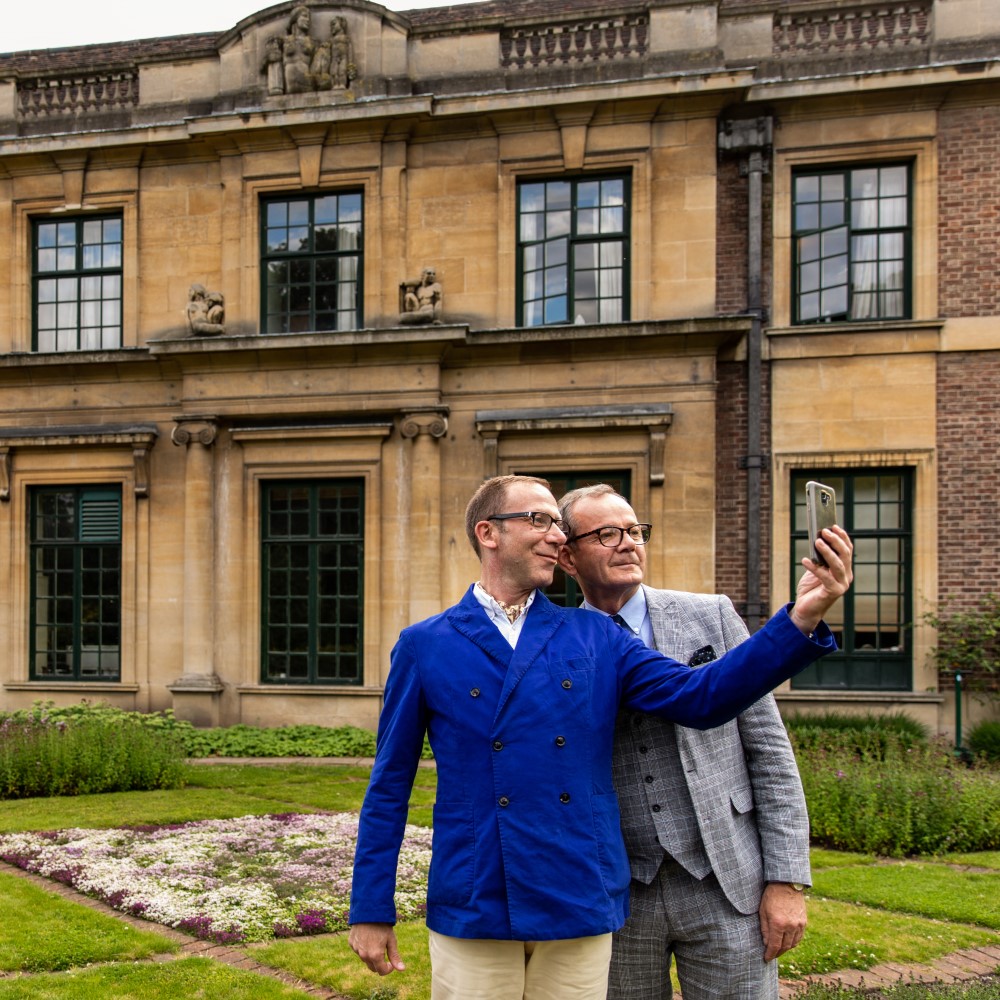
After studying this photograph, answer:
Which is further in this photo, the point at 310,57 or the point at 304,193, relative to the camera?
the point at 304,193

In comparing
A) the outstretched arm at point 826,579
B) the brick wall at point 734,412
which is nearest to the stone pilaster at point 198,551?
the brick wall at point 734,412

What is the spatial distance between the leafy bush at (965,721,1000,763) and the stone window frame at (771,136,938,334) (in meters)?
5.10

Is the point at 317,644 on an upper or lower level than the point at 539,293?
lower

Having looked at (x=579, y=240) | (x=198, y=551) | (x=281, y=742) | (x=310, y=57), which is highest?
(x=310, y=57)

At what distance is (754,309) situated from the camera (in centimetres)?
1227

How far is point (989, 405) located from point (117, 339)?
12272mm

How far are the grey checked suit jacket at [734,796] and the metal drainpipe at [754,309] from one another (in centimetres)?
951

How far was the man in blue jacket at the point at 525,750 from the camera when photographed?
8.06 ft

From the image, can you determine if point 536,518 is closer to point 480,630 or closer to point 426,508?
point 480,630

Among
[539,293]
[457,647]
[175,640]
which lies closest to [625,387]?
[539,293]

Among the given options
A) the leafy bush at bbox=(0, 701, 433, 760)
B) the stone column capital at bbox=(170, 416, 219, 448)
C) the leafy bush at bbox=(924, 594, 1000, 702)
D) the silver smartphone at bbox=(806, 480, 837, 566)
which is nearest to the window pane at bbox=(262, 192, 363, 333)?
the stone column capital at bbox=(170, 416, 219, 448)

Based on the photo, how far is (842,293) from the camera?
1241 centimetres

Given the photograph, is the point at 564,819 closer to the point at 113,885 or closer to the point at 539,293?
the point at 113,885

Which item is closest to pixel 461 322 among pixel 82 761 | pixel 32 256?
pixel 32 256
